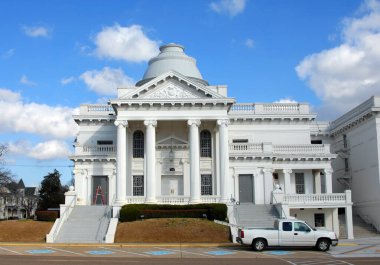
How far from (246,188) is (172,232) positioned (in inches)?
565

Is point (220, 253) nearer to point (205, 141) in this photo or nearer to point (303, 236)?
point (303, 236)

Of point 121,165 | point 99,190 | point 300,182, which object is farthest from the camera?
point 300,182

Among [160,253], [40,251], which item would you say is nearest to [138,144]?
[40,251]

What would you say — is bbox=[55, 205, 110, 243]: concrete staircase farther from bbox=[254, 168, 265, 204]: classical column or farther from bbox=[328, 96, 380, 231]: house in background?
bbox=[328, 96, 380, 231]: house in background

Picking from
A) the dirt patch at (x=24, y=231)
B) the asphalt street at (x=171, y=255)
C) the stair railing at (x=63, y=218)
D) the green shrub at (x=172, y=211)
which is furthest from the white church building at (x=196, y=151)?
the asphalt street at (x=171, y=255)

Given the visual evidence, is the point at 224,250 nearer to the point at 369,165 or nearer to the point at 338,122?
the point at 369,165

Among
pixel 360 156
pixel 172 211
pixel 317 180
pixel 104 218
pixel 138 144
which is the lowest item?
pixel 104 218

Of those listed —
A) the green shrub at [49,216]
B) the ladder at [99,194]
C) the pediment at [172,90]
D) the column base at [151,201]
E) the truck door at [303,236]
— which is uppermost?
the pediment at [172,90]

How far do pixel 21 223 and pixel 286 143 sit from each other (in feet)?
87.2

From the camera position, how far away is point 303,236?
26281 mm

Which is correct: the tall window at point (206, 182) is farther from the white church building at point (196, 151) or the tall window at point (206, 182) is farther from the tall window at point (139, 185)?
the tall window at point (139, 185)

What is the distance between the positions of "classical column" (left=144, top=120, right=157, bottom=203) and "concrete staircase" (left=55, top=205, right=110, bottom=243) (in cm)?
365

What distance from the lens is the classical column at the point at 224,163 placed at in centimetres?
4047

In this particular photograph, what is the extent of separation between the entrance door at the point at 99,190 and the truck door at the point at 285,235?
23635 millimetres
